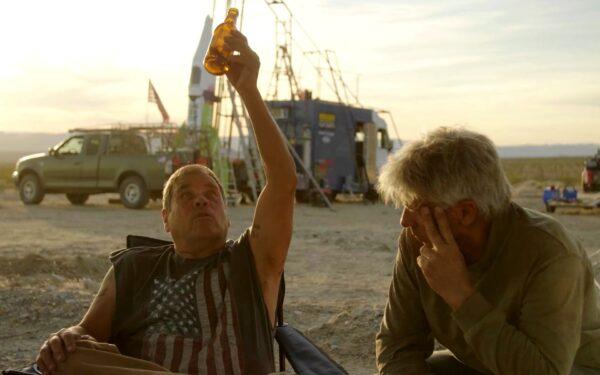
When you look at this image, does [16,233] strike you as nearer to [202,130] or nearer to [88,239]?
[88,239]

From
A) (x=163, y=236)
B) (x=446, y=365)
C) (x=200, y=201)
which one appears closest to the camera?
(x=446, y=365)

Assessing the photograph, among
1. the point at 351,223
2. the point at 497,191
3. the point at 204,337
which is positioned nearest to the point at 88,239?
the point at 351,223

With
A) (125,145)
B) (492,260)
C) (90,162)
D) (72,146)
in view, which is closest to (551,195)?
(125,145)

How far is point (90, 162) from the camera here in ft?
55.1

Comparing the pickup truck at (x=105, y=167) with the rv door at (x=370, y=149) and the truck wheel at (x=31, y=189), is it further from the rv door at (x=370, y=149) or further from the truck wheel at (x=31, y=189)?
the rv door at (x=370, y=149)

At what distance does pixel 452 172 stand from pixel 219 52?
1019mm

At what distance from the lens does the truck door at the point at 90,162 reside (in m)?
16.7

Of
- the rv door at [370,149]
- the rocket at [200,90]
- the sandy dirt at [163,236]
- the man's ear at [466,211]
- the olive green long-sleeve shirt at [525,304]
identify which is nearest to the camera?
the olive green long-sleeve shirt at [525,304]

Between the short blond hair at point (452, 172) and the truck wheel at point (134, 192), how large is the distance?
14.6 metres

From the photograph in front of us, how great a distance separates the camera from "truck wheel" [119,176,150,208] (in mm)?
16578

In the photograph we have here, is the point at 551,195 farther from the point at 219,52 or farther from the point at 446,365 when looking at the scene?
the point at 219,52

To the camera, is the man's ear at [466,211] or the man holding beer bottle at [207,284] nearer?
the man's ear at [466,211]

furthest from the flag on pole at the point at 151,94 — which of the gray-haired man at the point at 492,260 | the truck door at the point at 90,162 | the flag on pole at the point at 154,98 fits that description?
the gray-haired man at the point at 492,260

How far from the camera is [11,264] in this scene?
7918 millimetres
